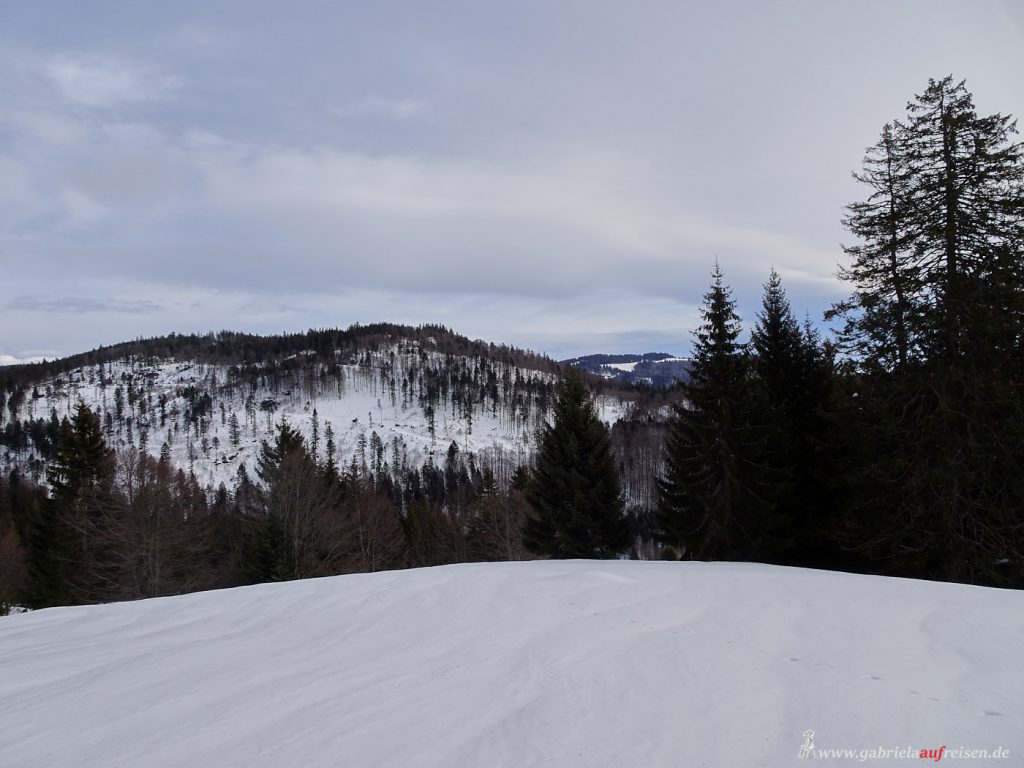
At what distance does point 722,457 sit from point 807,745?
1286 centimetres

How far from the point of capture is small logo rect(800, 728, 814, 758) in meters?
3.02

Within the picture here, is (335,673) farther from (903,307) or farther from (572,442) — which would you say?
(572,442)

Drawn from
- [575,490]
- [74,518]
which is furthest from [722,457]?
[74,518]

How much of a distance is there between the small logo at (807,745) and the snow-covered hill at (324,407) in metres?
112

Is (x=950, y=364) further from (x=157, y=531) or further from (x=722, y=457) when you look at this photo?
(x=157, y=531)

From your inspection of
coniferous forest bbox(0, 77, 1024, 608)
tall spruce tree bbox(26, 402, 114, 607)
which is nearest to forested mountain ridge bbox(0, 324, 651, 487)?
tall spruce tree bbox(26, 402, 114, 607)

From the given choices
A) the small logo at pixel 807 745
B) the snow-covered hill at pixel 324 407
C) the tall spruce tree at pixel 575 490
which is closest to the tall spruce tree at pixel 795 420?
the tall spruce tree at pixel 575 490

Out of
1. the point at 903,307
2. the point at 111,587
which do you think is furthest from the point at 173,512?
the point at 903,307

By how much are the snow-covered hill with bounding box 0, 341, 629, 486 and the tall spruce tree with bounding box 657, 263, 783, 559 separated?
98603mm

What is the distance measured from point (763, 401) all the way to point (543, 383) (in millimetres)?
155511

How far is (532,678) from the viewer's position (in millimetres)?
4254

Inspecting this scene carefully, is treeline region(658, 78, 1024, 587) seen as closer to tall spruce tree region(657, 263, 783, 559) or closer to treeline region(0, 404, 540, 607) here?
tall spruce tree region(657, 263, 783, 559)

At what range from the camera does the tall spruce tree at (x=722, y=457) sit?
14938 mm

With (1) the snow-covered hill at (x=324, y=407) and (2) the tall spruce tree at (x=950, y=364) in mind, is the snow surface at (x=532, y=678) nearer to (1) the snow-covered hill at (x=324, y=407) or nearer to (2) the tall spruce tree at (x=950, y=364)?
(2) the tall spruce tree at (x=950, y=364)
